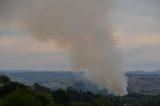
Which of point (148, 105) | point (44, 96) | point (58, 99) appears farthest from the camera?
point (148, 105)

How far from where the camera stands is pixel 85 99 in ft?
509

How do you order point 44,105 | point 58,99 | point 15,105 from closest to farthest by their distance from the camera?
point 15,105
point 44,105
point 58,99

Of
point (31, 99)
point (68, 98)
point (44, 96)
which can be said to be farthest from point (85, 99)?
point (31, 99)

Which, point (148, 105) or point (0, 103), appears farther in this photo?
point (148, 105)

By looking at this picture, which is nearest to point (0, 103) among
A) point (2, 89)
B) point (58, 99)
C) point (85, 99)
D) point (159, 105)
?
point (2, 89)

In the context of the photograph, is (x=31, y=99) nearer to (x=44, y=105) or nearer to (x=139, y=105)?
(x=44, y=105)

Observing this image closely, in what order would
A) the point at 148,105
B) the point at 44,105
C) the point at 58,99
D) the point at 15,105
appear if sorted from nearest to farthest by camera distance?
the point at 15,105 → the point at 44,105 → the point at 58,99 → the point at 148,105

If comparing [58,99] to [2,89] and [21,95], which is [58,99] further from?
[21,95]

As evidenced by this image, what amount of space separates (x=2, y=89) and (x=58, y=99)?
30.1 metres

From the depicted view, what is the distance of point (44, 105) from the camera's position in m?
95.9

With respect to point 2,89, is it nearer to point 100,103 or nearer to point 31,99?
point 31,99

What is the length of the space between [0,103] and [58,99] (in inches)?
2139

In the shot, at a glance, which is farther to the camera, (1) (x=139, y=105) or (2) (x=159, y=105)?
(1) (x=139, y=105)

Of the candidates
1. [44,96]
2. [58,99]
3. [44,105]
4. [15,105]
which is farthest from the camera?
[58,99]
